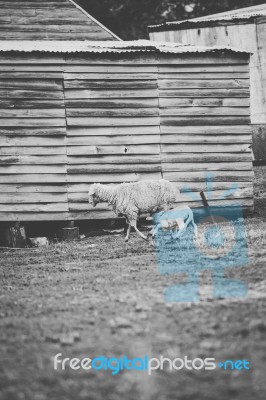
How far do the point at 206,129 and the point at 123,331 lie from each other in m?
8.02

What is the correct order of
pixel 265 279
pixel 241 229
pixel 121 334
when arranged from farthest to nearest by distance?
pixel 241 229, pixel 265 279, pixel 121 334

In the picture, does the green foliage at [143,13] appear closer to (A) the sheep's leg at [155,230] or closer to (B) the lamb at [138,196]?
(B) the lamb at [138,196]

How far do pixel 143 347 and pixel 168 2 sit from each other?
28.5m

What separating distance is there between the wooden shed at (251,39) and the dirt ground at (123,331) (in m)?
10.6

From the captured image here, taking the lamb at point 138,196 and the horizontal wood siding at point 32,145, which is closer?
the lamb at point 138,196

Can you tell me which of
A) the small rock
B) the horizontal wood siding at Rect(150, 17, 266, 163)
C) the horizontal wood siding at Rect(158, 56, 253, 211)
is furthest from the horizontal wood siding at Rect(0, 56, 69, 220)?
the horizontal wood siding at Rect(150, 17, 266, 163)

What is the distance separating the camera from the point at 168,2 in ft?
101

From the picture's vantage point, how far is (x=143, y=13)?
1213 inches

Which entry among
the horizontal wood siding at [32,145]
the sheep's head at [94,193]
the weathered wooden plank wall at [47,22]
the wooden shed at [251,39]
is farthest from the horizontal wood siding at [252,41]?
the sheep's head at [94,193]

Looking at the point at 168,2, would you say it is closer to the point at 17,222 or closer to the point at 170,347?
the point at 17,222

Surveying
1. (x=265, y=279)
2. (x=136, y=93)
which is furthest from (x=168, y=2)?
(x=265, y=279)

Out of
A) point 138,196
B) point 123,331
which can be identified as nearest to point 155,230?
point 138,196

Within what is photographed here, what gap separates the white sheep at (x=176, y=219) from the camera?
9.79 metres

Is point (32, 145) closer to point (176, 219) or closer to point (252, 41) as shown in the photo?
point (176, 219)
